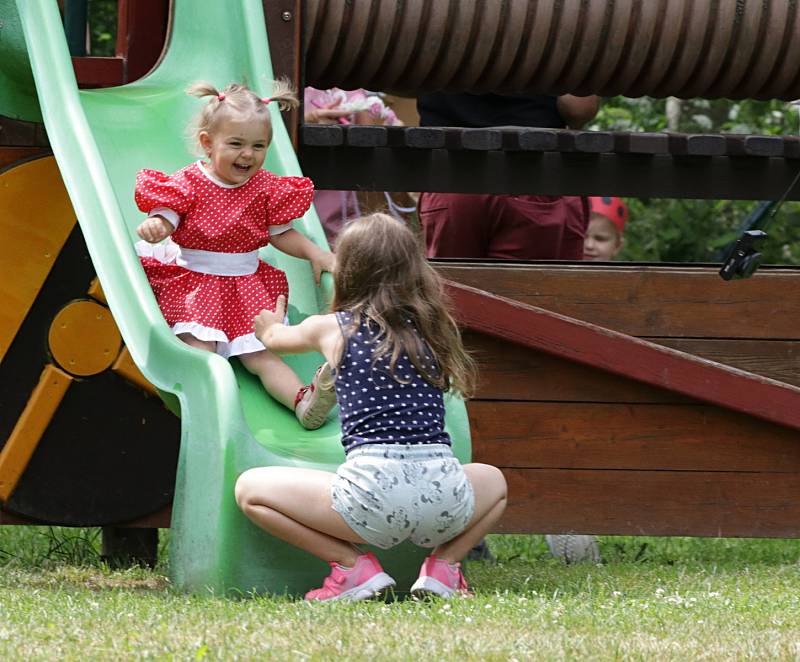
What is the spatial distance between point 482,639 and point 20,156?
2739 millimetres

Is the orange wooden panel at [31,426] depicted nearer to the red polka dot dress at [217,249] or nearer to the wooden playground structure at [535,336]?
the wooden playground structure at [535,336]

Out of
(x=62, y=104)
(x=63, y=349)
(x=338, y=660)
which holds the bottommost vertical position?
(x=63, y=349)

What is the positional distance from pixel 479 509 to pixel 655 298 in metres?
1.70

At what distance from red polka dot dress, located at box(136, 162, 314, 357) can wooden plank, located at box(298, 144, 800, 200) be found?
72 centimetres

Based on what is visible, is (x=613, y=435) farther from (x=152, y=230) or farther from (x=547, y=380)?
(x=152, y=230)

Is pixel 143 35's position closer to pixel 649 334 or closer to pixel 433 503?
pixel 649 334

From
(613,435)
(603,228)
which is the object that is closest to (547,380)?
(613,435)

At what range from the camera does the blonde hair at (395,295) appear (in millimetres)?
3529

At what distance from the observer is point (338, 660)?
2.60m

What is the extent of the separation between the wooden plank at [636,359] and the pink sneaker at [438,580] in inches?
55.3

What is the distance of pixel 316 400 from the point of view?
12.8ft

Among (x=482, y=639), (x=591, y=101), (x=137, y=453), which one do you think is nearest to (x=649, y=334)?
(x=591, y=101)

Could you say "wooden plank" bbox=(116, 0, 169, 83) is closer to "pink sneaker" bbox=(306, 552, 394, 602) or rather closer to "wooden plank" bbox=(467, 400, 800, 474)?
"wooden plank" bbox=(467, 400, 800, 474)

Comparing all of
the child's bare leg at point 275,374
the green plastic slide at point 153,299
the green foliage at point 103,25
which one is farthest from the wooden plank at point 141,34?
the green foliage at point 103,25
